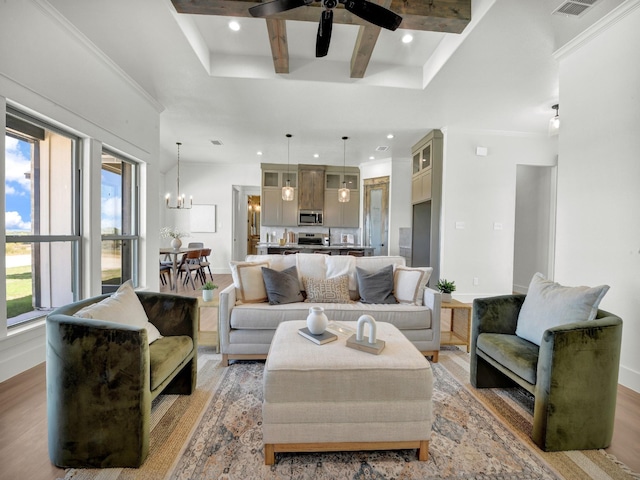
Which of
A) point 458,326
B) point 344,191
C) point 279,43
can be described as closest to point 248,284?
point 458,326

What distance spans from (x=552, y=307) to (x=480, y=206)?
319cm

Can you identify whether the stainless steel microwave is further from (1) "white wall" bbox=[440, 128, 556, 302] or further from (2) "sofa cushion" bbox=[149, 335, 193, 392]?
(2) "sofa cushion" bbox=[149, 335, 193, 392]

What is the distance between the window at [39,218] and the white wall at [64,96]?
118 mm

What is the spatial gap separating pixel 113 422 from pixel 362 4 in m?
2.57

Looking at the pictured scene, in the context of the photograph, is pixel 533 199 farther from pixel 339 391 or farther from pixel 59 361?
pixel 59 361

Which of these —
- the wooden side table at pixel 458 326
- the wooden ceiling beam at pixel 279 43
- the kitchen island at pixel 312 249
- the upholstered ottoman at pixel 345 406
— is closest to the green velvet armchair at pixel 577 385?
the upholstered ottoman at pixel 345 406

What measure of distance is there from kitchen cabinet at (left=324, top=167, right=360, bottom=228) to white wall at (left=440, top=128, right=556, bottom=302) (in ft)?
9.58

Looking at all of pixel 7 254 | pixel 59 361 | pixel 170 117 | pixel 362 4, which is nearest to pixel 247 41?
pixel 362 4

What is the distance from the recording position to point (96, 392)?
50.8 inches

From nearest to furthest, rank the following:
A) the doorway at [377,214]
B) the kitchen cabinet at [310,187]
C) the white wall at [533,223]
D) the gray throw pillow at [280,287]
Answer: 1. the gray throw pillow at [280,287]
2. the white wall at [533,223]
3. the doorway at [377,214]
4. the kitchen cabinet at [310,187]

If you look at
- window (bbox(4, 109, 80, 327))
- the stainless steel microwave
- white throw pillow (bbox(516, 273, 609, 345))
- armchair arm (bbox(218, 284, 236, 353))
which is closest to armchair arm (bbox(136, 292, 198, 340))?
armchair arm (bbox(218, 284, 236, 353))

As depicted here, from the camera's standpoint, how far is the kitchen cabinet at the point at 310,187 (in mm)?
7031

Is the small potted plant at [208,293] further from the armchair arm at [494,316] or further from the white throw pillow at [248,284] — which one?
the armchair arm at [494,316]

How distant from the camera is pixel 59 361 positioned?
128 centimetres
